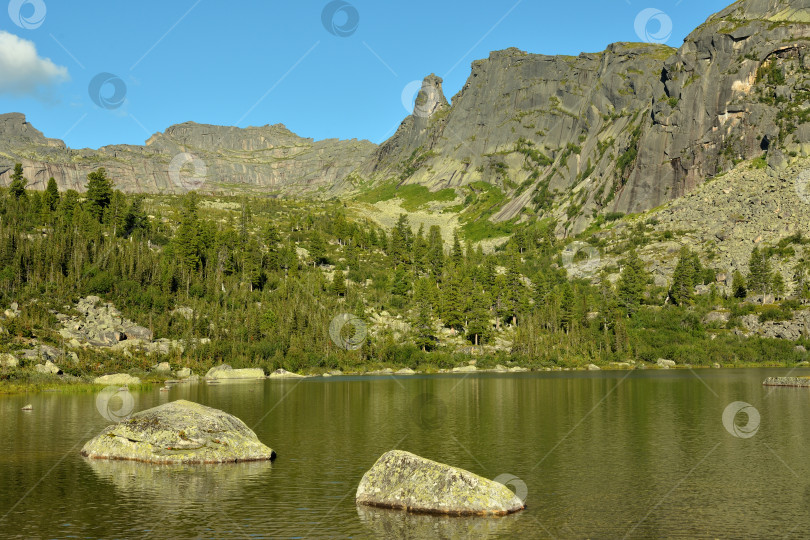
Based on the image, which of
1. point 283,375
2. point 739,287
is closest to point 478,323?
point 283,375

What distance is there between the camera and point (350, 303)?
587 ft

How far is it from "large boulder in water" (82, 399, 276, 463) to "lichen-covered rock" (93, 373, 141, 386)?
214ft

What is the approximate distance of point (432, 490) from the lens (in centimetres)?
2830

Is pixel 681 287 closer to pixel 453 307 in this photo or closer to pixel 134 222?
pixel 453 307

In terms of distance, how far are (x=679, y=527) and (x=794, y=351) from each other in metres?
158

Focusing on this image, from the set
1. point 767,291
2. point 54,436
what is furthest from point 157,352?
point 767,291

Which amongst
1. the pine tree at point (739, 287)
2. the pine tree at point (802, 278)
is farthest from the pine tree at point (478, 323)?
the pine tree at point (802, 278)

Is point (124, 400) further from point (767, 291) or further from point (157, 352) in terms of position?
point (767, 291)

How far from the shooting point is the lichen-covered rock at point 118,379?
335 feet

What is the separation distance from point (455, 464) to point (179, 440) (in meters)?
16.8

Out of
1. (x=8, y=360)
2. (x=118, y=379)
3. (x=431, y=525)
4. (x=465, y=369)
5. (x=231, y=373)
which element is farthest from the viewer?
(x=465, y=369)

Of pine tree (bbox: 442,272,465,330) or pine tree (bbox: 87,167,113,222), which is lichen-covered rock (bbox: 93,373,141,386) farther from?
pine tree (bbox: 87,167,113,222)

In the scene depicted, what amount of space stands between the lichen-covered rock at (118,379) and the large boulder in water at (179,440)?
6511cm

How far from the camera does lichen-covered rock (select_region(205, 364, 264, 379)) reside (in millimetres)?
126688
